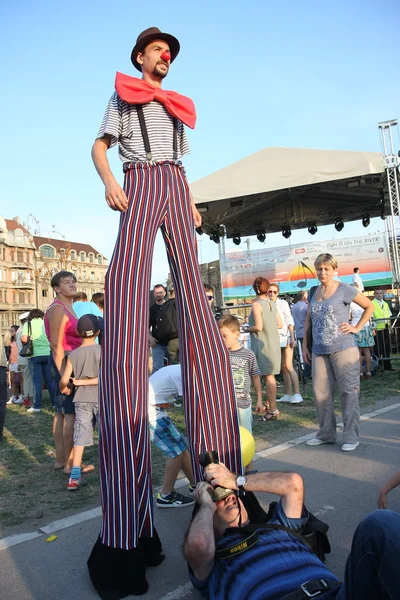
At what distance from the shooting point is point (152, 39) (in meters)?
2.82

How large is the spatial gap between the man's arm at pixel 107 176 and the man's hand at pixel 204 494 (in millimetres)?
1389

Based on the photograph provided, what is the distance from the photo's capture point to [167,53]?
112 inches

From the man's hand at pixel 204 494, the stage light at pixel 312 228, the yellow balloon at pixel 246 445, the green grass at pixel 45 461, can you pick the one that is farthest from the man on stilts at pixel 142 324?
the stage light at pixel 312 228

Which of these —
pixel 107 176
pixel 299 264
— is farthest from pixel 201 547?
pixel 299 264

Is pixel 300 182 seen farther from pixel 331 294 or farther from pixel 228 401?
pixel 228 401

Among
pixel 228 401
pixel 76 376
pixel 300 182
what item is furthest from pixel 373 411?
pixel 300 182

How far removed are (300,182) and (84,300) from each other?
693 cm

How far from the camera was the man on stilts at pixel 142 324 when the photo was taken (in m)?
2.45

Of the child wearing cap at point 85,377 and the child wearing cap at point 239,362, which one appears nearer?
the child wearing cap at point 239,362

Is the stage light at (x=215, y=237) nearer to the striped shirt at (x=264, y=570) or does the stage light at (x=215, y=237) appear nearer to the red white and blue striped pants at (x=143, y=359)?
the red white and blue striped pants at (x=143, y=359)

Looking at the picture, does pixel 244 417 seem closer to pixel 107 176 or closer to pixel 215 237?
pixel 107 176

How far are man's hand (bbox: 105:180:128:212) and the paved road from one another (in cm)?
184

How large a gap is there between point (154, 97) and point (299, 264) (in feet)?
55.6

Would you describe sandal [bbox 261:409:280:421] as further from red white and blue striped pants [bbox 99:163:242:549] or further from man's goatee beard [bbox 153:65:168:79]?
man's goatee beard [bbox 153:65:168:79]
